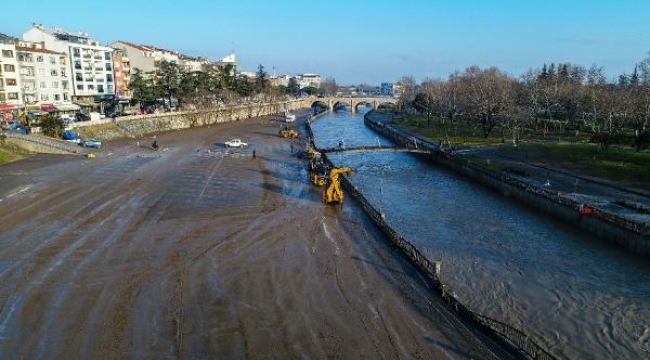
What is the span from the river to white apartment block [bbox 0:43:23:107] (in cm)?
5058

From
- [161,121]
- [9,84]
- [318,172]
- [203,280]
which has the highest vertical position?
[9,84]

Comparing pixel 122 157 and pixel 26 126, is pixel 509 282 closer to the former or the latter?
pixel 122 157

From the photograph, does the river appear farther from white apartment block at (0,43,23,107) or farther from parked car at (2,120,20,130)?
white apartment block at (0,43,23,107)

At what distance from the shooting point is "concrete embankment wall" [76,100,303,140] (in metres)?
63.9

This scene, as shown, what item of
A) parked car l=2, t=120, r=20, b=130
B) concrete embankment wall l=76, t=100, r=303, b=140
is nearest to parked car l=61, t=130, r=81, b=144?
concrete embankment wall l=76, t=100, r=303, b=140

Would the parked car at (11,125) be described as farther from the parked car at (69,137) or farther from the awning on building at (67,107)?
the awning on building at (67,107)

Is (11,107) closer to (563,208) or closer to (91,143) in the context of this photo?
(91,143)

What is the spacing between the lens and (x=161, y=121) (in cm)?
7962

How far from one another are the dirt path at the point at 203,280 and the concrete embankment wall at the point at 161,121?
28.0m

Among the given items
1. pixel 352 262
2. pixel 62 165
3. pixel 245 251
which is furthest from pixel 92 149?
pixel 352 262

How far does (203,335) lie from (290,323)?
2863mm

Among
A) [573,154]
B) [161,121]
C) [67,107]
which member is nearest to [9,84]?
[67,107]

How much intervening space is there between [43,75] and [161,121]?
1768 centimetres

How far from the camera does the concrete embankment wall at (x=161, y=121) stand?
63938 millimetres
